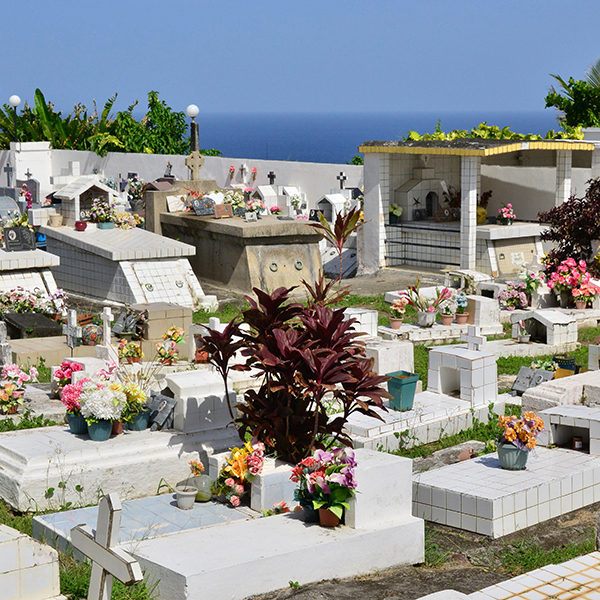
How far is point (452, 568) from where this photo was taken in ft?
21.2

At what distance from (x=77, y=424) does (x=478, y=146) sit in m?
11.8

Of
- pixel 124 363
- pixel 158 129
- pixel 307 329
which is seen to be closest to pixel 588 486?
pixel 307 329

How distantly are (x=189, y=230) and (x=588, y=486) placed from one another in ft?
40.9

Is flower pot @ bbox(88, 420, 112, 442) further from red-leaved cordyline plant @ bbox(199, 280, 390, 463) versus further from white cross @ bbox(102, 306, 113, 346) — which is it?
white cross @ bbox(102, 306, 113, 346)

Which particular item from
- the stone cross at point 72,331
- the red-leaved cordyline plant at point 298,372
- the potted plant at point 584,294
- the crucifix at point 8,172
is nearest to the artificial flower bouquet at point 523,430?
the red-leaved cordyline plant at point 298,372

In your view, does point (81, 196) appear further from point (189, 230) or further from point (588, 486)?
point (588, 486)

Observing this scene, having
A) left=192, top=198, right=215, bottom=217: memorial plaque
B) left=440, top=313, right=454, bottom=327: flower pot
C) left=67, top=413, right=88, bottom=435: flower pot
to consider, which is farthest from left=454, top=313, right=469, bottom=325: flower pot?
left=67, top=413, right=88, bottom=435: flower pot

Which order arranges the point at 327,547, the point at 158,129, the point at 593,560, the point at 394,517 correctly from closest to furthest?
the point at 593,560
the point at 327,547
the point at 394,517
the point at 158,129

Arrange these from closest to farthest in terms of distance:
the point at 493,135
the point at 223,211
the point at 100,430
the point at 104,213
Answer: the point at 100,430
the point at 104,213
the point at 223,211
the point at 493,135

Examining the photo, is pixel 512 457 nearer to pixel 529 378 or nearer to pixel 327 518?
pixel 327 518

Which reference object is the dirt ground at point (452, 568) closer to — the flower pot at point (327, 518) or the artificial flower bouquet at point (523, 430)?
the flower pot at point (327, 518)

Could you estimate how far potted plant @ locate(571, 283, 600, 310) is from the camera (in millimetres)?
14922

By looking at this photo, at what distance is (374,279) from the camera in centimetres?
1927

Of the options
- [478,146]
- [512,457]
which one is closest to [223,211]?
[478,146]
